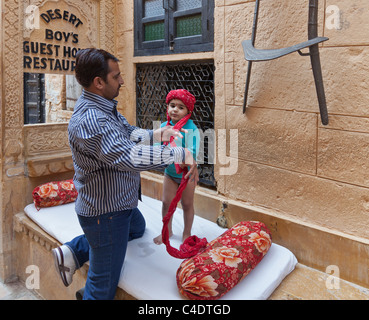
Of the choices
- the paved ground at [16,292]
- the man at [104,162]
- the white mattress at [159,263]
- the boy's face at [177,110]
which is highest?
the boy's face at [177,110]

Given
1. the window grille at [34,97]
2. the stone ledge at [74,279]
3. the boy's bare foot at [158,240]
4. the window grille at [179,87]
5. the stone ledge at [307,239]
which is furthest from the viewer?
the window grille at [34,97]

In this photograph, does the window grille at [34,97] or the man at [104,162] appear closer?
the man at [104,162]

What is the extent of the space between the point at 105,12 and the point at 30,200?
237 cm

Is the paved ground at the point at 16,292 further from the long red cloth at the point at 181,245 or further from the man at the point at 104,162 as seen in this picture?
the long red cloth at the point at 181,245

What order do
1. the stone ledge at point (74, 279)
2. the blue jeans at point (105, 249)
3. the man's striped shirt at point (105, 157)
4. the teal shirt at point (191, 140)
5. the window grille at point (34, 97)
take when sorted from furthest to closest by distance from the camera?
the window grille at point (34, 97) → the teal shirt at point (191, 140) → the stone ledge at point (74, 279) → the blue jeans at point (105, 249) → the man's striped shirt at point (105, 157)

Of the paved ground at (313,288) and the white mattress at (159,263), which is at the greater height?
the white mattress at (159,263)

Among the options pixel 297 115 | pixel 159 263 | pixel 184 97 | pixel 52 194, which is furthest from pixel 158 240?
pixel 297 115

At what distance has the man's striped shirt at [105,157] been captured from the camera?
5.77ft

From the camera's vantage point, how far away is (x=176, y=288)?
6.82 feet

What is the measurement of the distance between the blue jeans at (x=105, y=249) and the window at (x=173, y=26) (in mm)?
1904

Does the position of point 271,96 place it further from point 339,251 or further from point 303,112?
point 339,251

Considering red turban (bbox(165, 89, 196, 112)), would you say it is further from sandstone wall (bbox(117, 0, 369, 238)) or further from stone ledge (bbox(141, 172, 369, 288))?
stone ledge (bbox(141, 172, 369, 288))

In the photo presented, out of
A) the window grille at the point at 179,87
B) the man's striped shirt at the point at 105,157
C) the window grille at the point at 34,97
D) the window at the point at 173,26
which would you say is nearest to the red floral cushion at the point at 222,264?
the man's striped shirt at the point at 105,157

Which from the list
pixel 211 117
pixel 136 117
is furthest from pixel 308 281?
pixel 136 117
